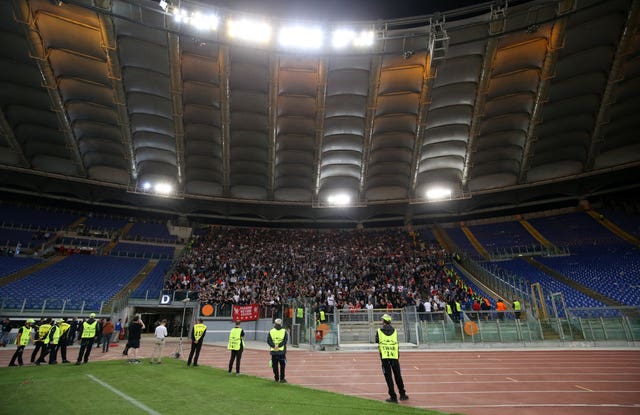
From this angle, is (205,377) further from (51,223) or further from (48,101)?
(51,223)

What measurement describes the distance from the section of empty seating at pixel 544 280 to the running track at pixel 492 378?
810cm

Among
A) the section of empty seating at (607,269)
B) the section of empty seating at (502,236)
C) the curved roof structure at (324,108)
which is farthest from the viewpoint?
the section of empty seating at (502,236)

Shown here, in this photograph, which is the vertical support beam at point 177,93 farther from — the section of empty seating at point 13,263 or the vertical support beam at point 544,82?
the vertical support beam at point 544,82

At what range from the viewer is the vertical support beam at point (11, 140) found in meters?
26.3

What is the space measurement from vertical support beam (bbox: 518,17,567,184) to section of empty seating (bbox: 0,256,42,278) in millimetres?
40202

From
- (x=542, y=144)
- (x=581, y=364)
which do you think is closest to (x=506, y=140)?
(x=542, y=144)

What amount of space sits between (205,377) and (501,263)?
95.0ft

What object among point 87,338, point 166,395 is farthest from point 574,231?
point 87,338

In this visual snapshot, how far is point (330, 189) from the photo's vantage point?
3634 cm

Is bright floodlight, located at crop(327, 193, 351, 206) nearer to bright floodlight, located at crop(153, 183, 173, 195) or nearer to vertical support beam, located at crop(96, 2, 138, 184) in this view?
bright floodlight, located at crop(153, 183, 173, 195)

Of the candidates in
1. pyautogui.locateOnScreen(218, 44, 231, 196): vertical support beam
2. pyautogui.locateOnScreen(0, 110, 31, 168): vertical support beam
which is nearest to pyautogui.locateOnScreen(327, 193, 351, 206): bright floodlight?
pyautogui.locateOnScreen(218, 44, 231, 196): vertical support beam

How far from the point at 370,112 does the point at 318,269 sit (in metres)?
14.1

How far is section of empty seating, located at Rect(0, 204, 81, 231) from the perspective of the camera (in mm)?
31406

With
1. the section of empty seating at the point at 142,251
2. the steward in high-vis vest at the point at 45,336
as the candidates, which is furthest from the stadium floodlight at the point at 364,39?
the section of empty seating at the point at 142,251
